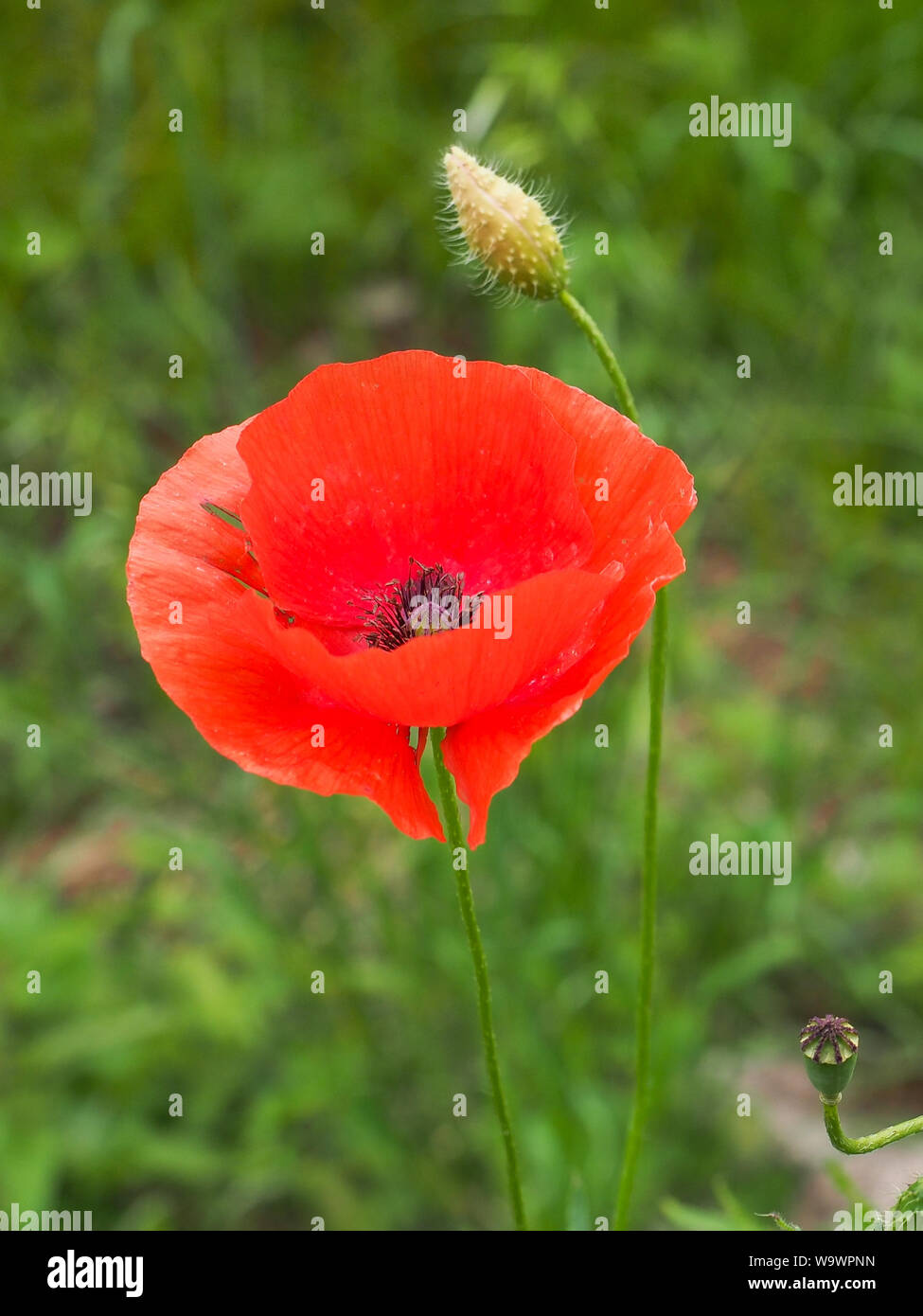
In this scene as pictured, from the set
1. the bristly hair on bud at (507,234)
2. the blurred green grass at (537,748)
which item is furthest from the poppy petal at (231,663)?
the blurred green grass at (537,748)

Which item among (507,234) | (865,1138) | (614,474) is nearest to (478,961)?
(865,1138)

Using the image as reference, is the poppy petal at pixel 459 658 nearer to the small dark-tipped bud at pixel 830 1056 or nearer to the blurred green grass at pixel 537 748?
the small dark-tipped bud at pixel 830 1056

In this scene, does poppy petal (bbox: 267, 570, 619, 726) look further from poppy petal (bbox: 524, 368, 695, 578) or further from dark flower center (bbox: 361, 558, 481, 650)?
dark flower center (bbox: 361, 558, 481, 650)

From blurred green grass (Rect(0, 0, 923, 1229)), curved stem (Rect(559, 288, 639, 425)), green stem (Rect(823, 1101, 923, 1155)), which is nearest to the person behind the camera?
green stem (Rect(823, 1101, 923, 1155))

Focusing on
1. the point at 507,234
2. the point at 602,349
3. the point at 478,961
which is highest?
the point at 507,234

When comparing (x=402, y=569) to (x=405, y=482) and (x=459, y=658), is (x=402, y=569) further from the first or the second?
(x=459, y=658)

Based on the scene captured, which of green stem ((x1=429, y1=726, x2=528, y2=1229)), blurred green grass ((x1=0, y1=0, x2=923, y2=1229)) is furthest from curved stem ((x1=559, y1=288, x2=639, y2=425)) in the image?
blurred green grass ((x1=0, y1=0, x2=923, y2=1229))
